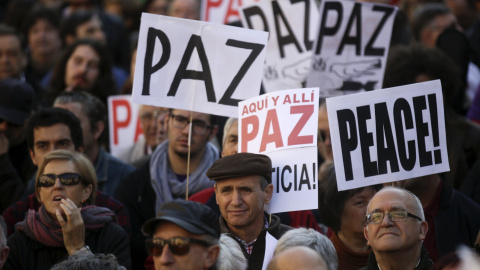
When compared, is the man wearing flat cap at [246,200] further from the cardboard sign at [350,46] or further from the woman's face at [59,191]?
the cardboard sign at [350,46]

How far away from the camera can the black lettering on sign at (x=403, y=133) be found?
23.1 ft

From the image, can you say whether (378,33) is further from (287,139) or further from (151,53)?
(287,139)

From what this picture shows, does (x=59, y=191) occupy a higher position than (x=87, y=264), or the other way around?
(x=59, y=191)

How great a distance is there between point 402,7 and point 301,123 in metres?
6.02

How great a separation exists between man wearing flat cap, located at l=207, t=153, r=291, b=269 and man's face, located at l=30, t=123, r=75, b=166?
1.86 meters

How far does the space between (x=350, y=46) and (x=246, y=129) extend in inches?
85.1

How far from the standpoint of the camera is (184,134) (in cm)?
826

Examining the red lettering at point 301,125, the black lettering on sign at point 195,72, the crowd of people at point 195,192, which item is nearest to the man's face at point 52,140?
the crowd of people at point 195,192

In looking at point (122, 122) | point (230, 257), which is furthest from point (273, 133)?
point (122, 122)

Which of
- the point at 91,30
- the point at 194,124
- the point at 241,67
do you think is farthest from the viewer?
the point at 91,30

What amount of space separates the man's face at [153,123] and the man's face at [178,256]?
412 centimetres

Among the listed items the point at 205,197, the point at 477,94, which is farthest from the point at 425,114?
the point at 477,94

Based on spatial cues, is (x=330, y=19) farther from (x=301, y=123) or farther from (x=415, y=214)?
(x=415, y=214)

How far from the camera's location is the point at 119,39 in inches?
514
